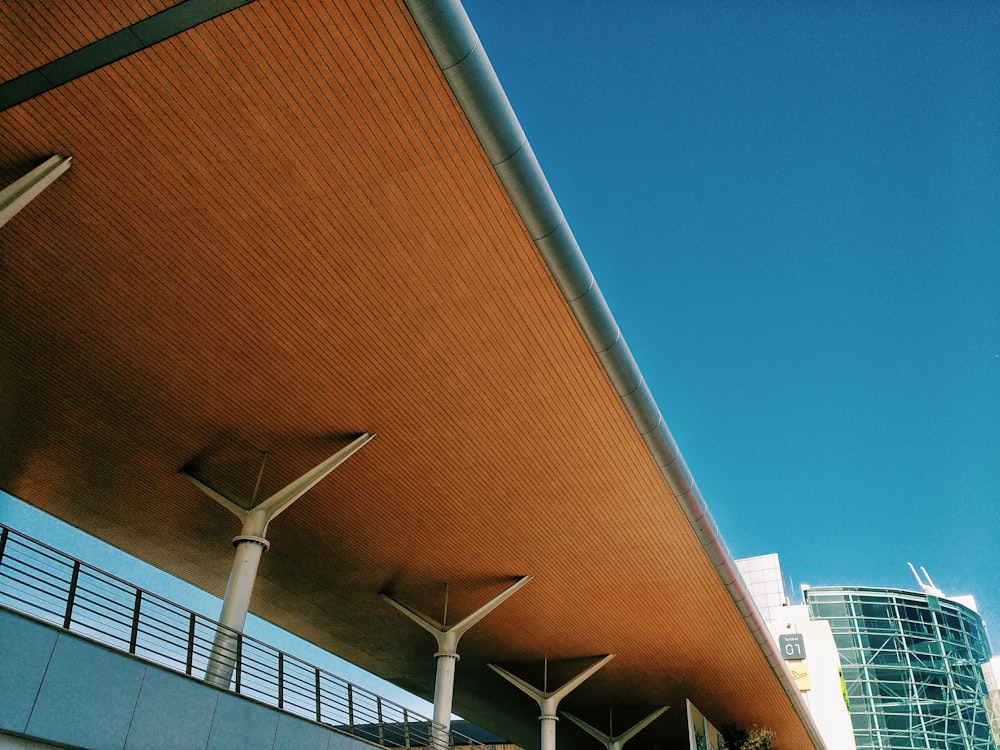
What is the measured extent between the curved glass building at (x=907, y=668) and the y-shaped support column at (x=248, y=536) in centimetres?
5703

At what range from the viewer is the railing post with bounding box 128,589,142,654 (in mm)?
10250

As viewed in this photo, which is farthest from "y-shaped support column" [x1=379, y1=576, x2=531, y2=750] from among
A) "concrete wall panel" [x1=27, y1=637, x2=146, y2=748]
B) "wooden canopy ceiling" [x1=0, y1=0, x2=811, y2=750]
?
"concrete wall panel" [x1=27, y1=637, x2=146, y2=748]

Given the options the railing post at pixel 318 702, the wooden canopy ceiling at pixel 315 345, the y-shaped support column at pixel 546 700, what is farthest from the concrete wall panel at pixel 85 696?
the y-shaped support column at pixel 546 700

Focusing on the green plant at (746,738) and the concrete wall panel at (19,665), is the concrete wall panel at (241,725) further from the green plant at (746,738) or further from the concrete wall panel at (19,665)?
the green plant at (746,738)

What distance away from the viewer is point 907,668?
199 feet

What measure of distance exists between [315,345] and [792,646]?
150 ft

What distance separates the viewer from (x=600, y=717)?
33125 mm

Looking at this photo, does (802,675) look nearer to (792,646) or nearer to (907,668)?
(792,646)

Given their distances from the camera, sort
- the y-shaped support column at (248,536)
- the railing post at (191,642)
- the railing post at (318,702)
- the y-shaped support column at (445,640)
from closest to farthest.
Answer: the railing post at (191,642)
the railing post at (318,702)
the y-shaped support column at (248,536)
the y-shaped support column at (445,640)

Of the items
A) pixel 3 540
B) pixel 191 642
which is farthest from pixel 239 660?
pixel 3 540

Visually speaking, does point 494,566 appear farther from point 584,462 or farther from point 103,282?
point 103,282

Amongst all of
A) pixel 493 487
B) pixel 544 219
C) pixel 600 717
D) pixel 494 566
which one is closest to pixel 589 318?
pixel 544 219

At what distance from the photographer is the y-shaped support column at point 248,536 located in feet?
Answer: 48.0

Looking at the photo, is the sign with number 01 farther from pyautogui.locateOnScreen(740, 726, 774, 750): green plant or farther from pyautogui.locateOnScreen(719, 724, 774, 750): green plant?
pyautogui.locateOnScreen(740, 726, 774, 750): green plant
